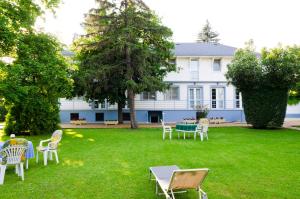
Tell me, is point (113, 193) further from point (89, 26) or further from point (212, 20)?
point (212, 20)

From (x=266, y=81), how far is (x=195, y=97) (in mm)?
10178

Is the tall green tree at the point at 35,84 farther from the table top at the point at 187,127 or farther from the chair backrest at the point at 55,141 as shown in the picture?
the table top at the point at 187,127

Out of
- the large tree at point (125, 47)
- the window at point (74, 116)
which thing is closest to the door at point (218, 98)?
the large tree at point (125, 47)

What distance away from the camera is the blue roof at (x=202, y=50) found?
2975cm

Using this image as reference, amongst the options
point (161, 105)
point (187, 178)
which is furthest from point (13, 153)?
point (161, 105)

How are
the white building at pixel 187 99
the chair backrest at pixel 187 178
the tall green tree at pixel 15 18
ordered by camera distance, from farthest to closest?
the white building at pixel 187 99
the tall green tree at pixel 15 18
the chair backrest at pixel 187 178

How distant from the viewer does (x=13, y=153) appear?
24.8 ft

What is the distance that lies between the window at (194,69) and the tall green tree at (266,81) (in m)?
8.17

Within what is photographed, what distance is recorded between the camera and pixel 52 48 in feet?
55.0

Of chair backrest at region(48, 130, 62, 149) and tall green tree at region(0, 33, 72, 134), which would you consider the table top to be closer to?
tall green tree at region(0, 33, 72, 134)

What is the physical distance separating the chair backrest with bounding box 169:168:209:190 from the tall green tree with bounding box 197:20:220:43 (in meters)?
62.0

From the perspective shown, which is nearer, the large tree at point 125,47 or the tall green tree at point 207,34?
the large tree at point 125,47

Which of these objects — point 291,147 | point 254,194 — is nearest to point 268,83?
point 291,147

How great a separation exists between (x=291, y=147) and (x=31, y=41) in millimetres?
14691
